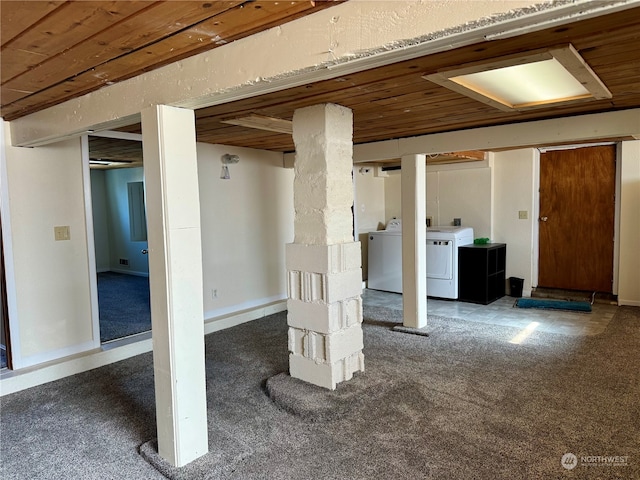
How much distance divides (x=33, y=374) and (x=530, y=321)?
14.6 feet

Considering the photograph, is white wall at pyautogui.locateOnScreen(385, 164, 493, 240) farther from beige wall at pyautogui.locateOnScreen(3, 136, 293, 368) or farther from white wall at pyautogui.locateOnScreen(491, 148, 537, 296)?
beige wall at pyautogui.locateOnScreen(3, 136, 293, 368)

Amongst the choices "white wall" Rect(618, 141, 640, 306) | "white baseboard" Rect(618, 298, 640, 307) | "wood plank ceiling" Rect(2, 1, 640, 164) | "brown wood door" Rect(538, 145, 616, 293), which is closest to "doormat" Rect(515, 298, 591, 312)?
"white baseboard" Rect(618, 298, 640, 307)

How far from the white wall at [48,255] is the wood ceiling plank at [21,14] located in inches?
75.6

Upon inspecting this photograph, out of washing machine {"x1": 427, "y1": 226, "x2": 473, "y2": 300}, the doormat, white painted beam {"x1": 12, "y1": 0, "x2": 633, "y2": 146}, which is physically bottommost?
the doormat

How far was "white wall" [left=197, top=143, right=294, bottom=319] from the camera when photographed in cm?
454

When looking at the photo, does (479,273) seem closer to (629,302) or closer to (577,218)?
(577,218)

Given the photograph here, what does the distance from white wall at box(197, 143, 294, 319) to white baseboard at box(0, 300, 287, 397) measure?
1.44ft

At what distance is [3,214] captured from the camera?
3.08 m

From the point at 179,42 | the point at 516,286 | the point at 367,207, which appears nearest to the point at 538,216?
the point at 516,286

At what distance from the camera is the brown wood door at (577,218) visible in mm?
5359

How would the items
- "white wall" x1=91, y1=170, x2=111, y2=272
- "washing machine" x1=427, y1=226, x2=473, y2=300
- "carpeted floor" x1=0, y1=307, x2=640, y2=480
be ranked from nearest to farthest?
"carpeted floor" x1=0, y1=307, x2=640, y2=480
"washing machine" x1=427, y1=226, x2=473, y2=300
"white wall" x1=91, y1=170, x2=111, y2=272

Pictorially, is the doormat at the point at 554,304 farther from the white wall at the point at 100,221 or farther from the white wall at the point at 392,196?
the white wall at the point at 100,221

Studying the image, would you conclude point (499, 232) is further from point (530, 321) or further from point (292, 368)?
point (292, 368)

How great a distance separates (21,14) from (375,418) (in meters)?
2.48
